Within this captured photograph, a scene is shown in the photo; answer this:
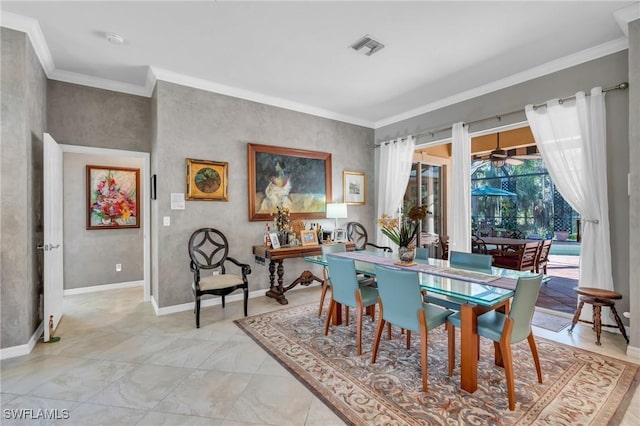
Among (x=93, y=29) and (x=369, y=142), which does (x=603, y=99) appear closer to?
(x=369, y=142)

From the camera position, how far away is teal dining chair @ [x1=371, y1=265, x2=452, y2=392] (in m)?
2.13

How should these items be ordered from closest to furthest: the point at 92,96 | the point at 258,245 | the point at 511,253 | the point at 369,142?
the point at 92,96
the point at 258,245
the point at 511,253
the point at 369,142

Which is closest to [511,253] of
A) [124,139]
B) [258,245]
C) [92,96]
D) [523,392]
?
[523,392]

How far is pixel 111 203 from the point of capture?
16.2 ft

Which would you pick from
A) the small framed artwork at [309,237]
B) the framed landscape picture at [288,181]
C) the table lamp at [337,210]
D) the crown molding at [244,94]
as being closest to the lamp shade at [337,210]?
the table lamp at [337,210]

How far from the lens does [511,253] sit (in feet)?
16.2

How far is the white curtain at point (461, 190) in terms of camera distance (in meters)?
4.21

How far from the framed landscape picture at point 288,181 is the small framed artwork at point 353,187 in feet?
1.31

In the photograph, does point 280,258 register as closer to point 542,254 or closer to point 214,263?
point 214,263

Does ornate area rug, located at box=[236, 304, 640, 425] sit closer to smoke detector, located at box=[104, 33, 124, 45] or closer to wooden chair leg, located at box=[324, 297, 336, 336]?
wooden chair leg, located at box=[324, 297, 336, 336]

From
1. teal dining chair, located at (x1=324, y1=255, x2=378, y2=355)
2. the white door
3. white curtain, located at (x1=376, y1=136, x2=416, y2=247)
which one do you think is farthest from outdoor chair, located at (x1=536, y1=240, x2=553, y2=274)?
the white door

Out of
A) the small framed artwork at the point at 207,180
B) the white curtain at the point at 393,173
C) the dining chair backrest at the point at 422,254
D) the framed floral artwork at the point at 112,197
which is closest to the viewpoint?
the dining chair backrest at the point at 422,254

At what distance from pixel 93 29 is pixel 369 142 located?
4.36 m

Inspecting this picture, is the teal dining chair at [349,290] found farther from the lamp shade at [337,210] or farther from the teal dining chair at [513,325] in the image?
the lamp shade at [337,210]
